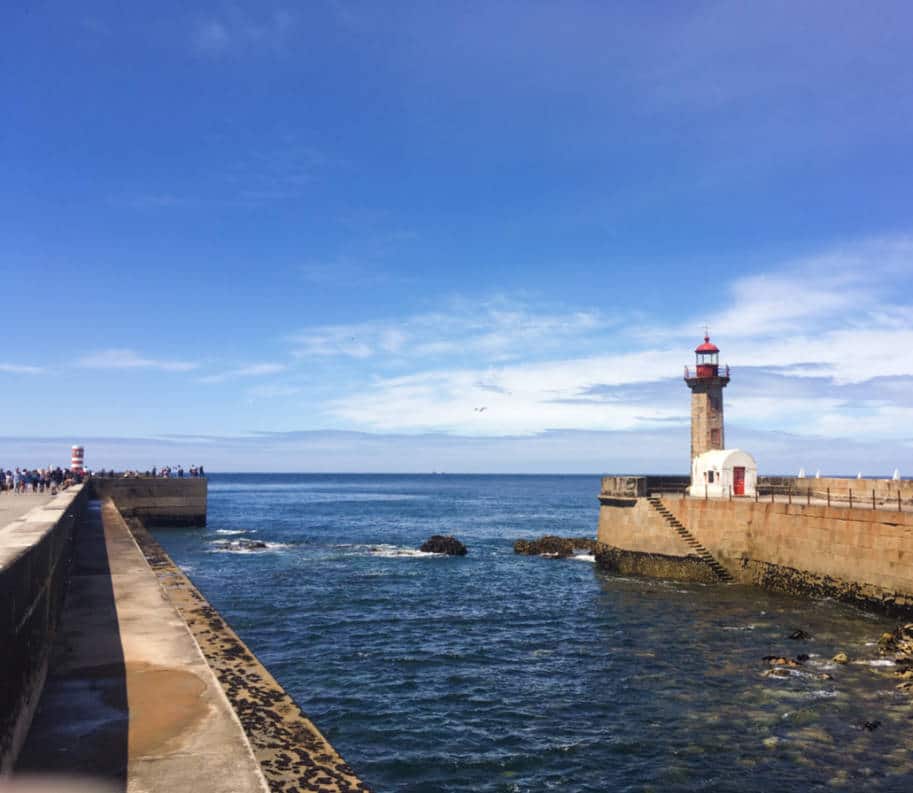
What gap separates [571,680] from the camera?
18.1 m

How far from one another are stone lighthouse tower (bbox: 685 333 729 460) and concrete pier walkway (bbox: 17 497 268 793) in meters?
33.0

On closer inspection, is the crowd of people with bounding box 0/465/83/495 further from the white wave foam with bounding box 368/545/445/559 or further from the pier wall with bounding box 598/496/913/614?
the pier wall with bounding box 598/496/913/614

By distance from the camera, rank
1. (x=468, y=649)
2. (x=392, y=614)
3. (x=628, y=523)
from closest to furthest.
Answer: (x=468, y=649)
(x=392, y=614)
(x=628, y=523)

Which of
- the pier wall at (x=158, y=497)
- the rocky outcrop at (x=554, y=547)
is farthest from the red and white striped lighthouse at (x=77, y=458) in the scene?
the rocky outcrop at (x=554, y=547)

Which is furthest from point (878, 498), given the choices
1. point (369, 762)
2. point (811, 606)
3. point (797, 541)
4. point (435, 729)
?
point (369, 762)

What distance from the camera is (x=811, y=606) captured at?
86.9 ft

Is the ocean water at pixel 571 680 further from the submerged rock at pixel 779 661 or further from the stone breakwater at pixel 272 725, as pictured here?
the stone breakwater at pixel 272 725

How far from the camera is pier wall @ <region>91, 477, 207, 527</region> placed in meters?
55.2

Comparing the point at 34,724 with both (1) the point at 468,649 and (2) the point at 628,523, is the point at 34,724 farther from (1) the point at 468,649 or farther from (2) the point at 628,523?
(2) the point at 628,523

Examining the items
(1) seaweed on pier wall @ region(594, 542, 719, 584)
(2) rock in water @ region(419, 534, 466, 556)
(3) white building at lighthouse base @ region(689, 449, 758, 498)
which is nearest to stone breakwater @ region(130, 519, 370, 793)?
(1) seaweed on pier wall @ region(594, 542, 719, 584)

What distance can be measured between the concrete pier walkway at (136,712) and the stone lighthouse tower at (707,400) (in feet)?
108

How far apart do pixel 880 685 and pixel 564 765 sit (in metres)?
9.13

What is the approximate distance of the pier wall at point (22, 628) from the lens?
247 inches

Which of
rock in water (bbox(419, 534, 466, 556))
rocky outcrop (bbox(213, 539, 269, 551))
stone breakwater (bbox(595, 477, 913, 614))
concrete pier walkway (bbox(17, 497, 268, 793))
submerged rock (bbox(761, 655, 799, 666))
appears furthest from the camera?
rocky outcrop (bbox(213, 539, 269, 551))
